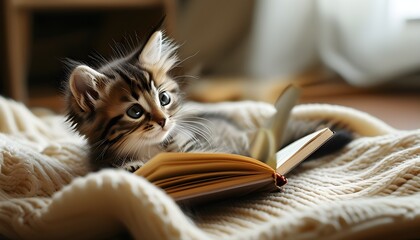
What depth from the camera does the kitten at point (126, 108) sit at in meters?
1.01

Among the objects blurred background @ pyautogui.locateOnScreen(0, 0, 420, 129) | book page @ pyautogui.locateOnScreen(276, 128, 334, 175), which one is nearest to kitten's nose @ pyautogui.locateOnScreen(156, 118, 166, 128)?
book page @ pyautogui.locateOnScreen(276, 128, 334, 175)

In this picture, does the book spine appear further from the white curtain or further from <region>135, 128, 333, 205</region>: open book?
the white curtain

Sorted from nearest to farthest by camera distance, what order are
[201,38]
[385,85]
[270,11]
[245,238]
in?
[245,238] < [385,85] < [270,11] < [201,38]

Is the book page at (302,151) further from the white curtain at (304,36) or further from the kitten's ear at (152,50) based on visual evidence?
the white curtain at (304,36)

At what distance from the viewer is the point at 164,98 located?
1091 mm

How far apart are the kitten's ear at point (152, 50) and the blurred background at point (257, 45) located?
62cm

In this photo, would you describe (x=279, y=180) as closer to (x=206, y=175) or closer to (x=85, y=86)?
(x=206, y=175)

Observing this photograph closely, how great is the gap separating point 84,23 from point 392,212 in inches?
102

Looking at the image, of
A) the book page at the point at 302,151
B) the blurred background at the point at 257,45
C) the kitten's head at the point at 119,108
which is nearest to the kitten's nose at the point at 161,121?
the kitten's head at the point at 119,108

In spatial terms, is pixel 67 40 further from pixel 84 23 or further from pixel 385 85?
pixel 385 85

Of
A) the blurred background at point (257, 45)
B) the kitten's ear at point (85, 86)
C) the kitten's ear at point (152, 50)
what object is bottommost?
the blurred background at point (257, 45)

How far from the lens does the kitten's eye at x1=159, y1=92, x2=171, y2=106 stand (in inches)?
42.5

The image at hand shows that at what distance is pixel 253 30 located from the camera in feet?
8.90

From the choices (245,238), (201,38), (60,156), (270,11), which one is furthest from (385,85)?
(245,238)
